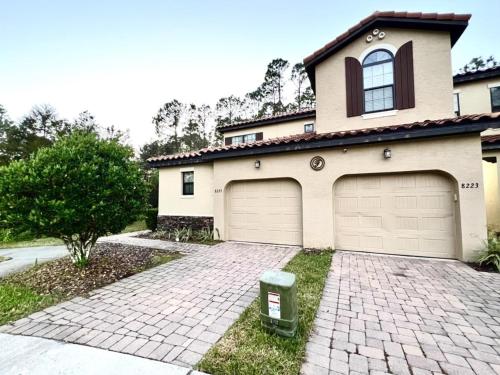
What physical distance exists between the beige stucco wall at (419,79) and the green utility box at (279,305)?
22.3 ft

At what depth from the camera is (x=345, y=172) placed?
668cm

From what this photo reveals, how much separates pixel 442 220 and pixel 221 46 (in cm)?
1299

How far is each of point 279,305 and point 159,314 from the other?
190cm

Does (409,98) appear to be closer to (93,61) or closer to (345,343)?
(345,343)

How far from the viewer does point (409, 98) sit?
22.7 ft

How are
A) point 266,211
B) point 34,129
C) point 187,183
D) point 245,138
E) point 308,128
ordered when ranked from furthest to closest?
point 34,129, point 245,138, point 308,128, point 187,183, point 266,211

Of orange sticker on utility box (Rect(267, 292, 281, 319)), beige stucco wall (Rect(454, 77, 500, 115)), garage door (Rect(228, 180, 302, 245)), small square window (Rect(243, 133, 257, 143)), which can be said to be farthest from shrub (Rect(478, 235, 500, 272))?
small square window (Rect(243, 133, 257, 143))

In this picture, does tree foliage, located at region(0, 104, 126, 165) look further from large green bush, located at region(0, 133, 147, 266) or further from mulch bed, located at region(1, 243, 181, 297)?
large green bush, located at region(0, 133, 147, 266)

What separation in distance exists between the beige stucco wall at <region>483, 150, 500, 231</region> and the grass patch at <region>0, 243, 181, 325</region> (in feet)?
37.6

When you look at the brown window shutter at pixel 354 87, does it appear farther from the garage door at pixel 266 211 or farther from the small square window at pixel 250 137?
the small square window at pixel 250 137

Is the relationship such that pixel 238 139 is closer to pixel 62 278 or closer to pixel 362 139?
pixel 362 139

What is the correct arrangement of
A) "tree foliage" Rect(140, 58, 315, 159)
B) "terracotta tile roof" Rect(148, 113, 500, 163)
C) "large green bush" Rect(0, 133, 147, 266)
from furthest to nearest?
"tree foliage" Rect(140, 58, 315, 159)
"terracotta tile roof" Rect(148, 113, 500, 163)
"large green bush" Rect(0, 133, 147, 266)

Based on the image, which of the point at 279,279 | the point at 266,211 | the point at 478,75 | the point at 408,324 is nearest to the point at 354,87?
the point at 266,211

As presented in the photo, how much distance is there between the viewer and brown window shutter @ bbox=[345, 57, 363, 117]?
24.7 feet
